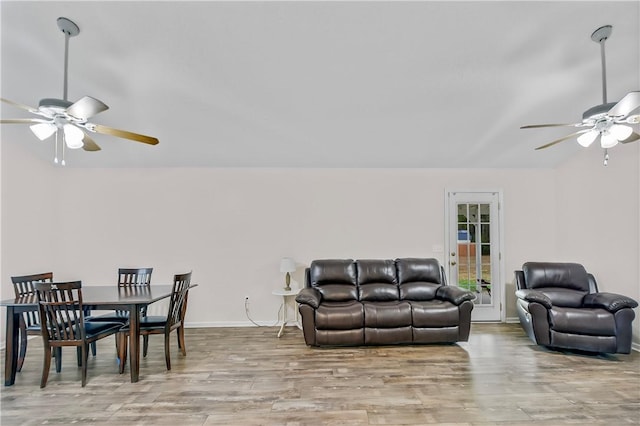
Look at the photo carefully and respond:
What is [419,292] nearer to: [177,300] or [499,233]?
[499,233]

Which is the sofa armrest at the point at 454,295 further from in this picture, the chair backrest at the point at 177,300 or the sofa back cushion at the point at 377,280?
the chair backrest at the point at 177,300

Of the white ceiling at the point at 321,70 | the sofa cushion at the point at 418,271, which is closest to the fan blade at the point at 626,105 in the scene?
the white ceiling at the point at 321,70

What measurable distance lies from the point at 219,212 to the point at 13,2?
9.99ft

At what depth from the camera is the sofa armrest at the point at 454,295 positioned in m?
3.94

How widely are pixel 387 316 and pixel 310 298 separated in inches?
37.4

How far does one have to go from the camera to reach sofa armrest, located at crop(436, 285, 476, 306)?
3943 millimetres

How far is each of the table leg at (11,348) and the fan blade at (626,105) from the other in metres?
5.34

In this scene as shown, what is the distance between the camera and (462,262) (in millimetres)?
5020

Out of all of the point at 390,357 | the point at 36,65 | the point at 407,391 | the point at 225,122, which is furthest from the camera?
the point at 225,122

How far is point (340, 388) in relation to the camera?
9.21 ft

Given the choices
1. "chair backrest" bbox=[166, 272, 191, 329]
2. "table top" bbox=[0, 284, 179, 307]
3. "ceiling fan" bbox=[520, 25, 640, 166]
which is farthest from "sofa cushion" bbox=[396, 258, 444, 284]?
"table top" bbox=[0, 284, 179, 307]

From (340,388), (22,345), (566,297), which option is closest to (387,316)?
(340,388)

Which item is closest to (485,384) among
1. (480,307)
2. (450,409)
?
(450,409)

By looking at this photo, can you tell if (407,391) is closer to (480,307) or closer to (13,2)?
(480,307)
